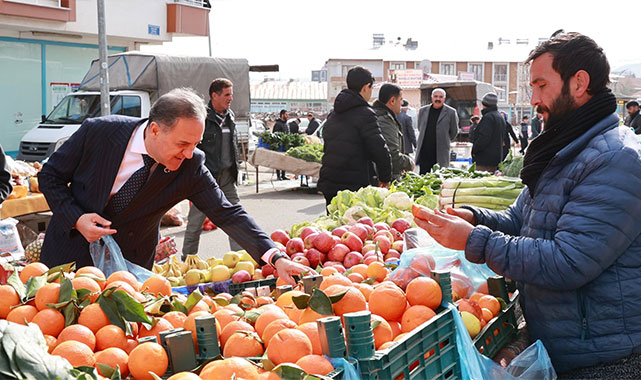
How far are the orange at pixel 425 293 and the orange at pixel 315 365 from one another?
69 cm

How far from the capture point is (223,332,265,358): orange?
6.69 ft

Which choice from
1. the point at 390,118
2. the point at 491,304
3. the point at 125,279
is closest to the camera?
the point at 125,279

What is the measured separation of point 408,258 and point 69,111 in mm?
13963

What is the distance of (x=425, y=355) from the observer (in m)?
2.23

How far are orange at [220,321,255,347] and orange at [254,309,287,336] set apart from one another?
3cm

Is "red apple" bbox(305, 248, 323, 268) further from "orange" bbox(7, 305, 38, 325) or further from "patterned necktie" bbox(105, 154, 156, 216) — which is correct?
"orange" bbox(7, 305, 38, 325)

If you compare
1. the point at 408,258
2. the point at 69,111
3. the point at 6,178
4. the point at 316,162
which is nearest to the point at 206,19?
the point at 69,111

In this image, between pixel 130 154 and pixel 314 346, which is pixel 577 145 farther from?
pixel 130 154

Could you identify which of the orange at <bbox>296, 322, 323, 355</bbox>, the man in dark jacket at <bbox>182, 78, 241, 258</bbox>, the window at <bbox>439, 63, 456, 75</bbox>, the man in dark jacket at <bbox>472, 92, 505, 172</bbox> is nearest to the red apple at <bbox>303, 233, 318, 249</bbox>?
the orange at <bbox>296, 322, 323, 355</bbox>

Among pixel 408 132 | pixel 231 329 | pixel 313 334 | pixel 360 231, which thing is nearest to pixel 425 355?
pixel 313 334

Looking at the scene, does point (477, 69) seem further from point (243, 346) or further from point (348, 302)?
point (243, 346)

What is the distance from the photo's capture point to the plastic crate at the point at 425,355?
1.89 m

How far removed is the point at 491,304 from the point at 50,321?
68.9 inches

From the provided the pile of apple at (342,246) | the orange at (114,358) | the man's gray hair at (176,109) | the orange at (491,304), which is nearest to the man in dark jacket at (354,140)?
the pile of apple at (342,246)
